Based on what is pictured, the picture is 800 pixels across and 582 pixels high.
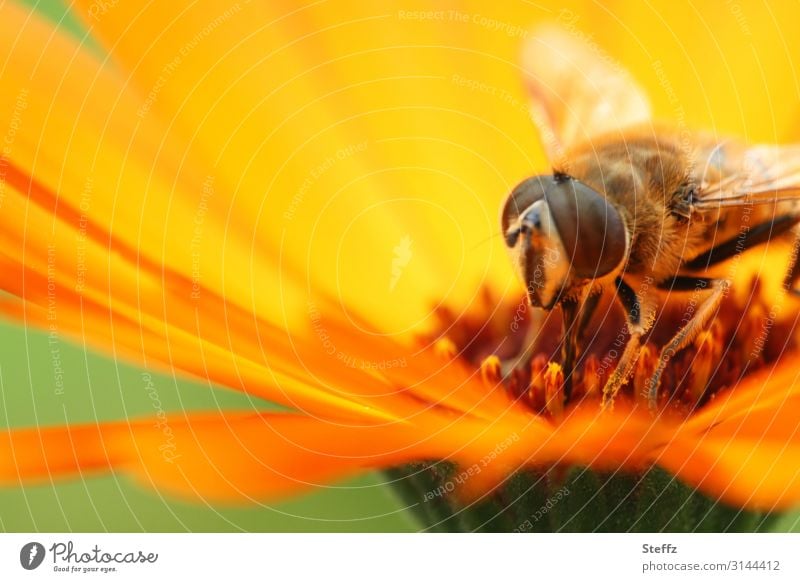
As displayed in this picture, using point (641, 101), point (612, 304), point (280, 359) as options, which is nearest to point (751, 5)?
point (641, 101)

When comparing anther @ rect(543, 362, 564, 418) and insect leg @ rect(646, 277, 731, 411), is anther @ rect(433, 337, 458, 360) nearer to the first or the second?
anther @ rect(543, 362, 564, 418)

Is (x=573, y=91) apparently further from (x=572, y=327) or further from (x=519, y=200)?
(x=572, y=327)

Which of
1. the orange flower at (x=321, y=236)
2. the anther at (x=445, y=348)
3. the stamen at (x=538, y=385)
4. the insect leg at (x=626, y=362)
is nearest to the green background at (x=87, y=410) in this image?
the orange flower at (x=321, y=236)

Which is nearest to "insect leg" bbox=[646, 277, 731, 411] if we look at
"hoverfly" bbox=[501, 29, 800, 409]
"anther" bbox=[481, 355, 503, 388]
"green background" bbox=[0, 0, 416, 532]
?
"hoverfly" bbox=[501, 29, 800, 409]

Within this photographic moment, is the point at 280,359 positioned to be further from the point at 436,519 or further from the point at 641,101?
the point at 641,101

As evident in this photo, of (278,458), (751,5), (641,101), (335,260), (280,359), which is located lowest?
(278,458)

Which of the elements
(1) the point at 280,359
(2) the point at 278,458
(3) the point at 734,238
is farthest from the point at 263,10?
(3) the point at 734,238
